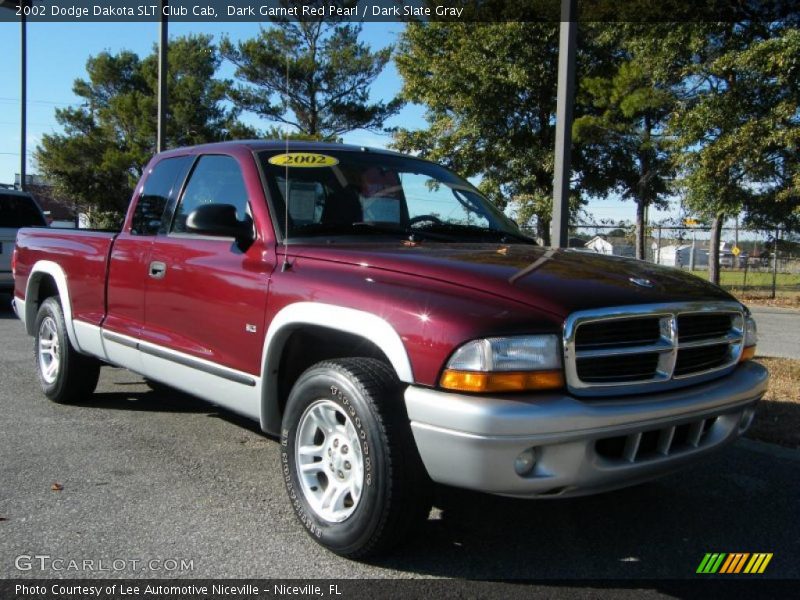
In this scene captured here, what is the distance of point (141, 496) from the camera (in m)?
3.89

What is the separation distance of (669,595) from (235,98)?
2907 cm

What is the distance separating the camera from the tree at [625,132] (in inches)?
727

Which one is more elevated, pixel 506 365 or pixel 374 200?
pixel 374 200

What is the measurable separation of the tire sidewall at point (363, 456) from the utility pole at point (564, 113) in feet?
10.9

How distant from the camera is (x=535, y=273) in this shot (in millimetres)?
3188

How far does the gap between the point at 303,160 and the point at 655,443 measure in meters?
2.38

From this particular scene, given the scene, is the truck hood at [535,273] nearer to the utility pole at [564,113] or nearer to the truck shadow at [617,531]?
the truck shadow at [617,531]

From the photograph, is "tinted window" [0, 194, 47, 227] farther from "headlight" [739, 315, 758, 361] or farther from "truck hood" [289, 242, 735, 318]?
"headlight" [739, 315, 758, 361]

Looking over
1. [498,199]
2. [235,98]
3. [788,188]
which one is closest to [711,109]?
[788,188]

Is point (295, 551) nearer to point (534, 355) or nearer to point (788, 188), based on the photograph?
point (534, 355)

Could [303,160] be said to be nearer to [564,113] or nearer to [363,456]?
[363,456]

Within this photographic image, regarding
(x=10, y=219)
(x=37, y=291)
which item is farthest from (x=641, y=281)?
(x=10, y=219)

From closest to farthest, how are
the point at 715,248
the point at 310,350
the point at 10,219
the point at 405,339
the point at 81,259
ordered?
the point at 405,339 → the point at 310,350 → the point at 81,259 → the point at 10,219 → the point at 715,248

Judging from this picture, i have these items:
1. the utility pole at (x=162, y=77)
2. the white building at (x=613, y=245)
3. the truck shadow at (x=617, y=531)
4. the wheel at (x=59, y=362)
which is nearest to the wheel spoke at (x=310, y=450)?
the truck shadow at (x=617, y=531)
